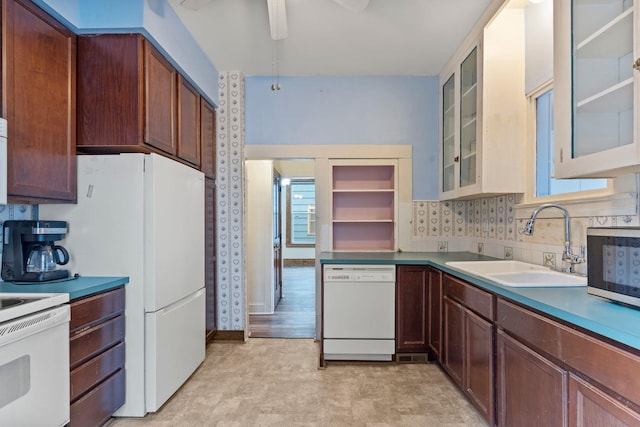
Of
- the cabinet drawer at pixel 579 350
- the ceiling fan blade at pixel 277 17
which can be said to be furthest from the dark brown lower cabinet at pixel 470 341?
the ceiling fan blade at pixel 277 17

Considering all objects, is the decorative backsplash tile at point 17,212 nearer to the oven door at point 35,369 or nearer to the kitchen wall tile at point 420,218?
the oven door at point 35,369

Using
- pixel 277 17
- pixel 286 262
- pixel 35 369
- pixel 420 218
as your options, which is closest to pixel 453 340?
pixel 420 218

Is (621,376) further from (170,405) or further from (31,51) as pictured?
(31,51)

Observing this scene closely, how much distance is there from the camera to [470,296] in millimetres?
2029

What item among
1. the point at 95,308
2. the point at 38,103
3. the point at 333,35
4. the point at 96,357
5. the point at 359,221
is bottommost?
the point at 96,357

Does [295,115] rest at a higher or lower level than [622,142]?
higher

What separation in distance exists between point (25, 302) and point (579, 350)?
2.14m

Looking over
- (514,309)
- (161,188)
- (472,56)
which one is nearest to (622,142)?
(514,309)

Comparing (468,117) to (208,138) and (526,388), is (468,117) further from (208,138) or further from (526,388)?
(208,138)

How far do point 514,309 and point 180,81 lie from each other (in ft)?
8.47

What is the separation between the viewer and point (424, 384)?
248 centimetres

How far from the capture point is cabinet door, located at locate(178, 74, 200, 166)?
2.54 meters

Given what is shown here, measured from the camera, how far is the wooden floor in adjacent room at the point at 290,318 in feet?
11.7

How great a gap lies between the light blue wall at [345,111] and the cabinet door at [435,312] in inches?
42.1
